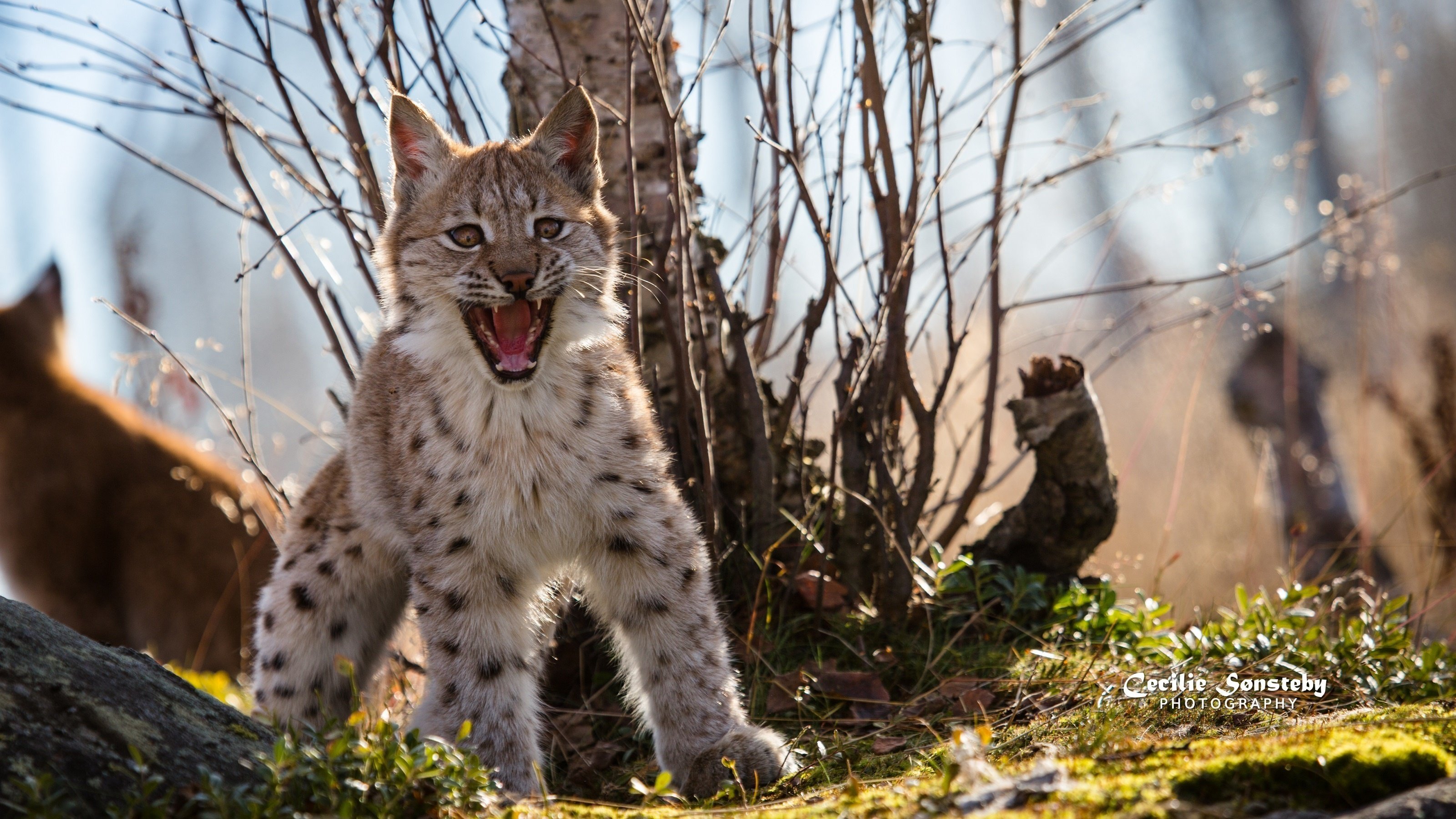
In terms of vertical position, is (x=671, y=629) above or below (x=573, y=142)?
below

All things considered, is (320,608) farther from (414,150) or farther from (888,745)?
(888,745)

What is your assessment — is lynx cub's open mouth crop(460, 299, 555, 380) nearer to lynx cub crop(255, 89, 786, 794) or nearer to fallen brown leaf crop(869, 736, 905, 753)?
lynx cub crop(255, 89, 786, 794)

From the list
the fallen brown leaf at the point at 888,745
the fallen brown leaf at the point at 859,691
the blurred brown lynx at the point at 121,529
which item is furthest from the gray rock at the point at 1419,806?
the blurred brown lynx at the point at 121,529

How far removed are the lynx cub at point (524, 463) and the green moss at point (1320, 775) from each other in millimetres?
1166

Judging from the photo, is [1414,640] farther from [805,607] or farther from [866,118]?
[866,118]

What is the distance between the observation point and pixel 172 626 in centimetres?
498

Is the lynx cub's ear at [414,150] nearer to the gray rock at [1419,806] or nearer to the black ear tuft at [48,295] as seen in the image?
the gray rock at [1419,806]

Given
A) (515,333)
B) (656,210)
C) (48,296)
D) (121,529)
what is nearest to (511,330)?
(515,333)

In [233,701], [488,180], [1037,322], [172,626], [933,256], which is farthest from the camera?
[1037,322]

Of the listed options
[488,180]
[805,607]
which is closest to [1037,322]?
[805,607]

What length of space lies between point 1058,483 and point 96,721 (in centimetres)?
304

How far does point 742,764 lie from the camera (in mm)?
2584

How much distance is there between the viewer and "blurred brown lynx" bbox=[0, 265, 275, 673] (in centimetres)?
486

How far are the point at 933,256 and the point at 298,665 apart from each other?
262 centimetres
